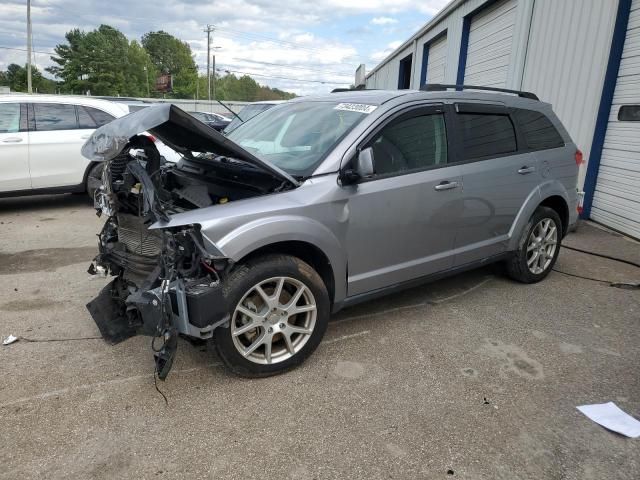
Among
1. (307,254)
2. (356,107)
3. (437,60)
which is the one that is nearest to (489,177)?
(356,107)

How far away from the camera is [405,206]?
3.45 meters

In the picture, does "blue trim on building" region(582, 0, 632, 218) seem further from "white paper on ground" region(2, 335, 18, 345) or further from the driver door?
"white paper on ground" region(2, 335, 18, 345)

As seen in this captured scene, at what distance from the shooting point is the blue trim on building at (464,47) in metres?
12.2

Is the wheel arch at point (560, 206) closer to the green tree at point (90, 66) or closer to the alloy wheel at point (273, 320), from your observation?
the alloy wheel at point (273, 320)

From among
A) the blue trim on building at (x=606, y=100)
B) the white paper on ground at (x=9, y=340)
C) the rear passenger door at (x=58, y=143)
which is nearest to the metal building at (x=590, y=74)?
the blue trim on building at (x=606, y=100)

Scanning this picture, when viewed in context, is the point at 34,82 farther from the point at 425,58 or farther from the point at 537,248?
the point at 537,248

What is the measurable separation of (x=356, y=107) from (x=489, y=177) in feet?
4.30

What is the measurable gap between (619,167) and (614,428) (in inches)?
215

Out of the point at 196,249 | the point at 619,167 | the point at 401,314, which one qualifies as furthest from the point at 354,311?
the point at 619,167

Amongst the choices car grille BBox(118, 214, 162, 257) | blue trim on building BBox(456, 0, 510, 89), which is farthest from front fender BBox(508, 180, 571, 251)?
blue trim on building BBox(456, 0, 510, 89)

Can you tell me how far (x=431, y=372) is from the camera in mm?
3150

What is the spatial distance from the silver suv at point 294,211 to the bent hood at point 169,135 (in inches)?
0.5

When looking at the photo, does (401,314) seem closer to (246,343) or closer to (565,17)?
(246,343)

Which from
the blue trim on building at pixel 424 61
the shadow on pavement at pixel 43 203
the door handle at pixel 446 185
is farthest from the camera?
the blue trim on building at pixel 424 61
